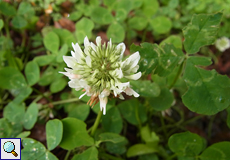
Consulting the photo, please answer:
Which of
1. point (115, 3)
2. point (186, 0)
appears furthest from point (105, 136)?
point (186, 0)

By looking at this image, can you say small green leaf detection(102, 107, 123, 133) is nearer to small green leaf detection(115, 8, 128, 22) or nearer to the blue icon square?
the blue icon square

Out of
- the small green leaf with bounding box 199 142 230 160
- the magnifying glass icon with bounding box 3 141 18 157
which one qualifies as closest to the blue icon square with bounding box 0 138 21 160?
the magnifying glass icon with bounding box 3 141 18 157

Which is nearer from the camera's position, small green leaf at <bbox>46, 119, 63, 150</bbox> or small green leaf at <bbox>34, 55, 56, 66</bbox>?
small green leaf at <bbox>46, 119, 63, 150</bbox>

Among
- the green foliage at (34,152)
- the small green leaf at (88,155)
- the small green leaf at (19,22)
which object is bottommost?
the green foliage at (34,152)

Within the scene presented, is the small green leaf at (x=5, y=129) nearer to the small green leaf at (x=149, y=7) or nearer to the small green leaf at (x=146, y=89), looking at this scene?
the small green leaf at (x=146, y=89)

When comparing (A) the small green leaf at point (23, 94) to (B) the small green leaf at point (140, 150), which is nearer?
(B) the small green leaf at point (140, 150)

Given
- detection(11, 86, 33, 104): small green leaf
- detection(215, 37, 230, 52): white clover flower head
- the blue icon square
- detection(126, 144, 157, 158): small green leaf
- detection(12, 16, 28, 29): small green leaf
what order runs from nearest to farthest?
the blue icon square, detection(126, 144, 157, 158): small green leaf, detection(11, 86, 33, 104): small green leaf, detection(12, 16, 28, 29): small green leaf, detection(215, 37, 230, 52): white clover flower head

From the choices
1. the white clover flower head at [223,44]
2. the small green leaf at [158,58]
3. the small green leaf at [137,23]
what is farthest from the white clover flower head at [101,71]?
the white clover flower head at [223,44]
